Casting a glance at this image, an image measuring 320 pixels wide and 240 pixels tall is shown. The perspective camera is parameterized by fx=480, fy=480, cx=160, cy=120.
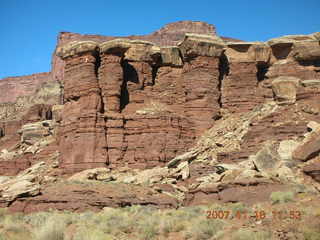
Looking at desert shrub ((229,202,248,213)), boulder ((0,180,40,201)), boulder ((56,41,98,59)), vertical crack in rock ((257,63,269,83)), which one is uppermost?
boulder ((56,41,98,59))

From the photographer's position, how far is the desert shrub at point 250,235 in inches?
475

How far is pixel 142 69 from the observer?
33.2 meters

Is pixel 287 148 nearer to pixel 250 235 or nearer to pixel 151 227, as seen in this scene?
pixel 151 227

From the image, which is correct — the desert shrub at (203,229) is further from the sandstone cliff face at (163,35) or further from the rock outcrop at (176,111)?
the sandstone cliff face at (163,35)

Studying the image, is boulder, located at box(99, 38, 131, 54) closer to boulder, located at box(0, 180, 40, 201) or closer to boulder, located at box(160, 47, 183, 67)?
boulder, located at box(160, 47, 183, 67)

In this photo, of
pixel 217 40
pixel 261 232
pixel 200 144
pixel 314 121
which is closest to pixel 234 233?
pixel 261 232

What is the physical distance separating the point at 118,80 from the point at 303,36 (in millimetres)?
13456

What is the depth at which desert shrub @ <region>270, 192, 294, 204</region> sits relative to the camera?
15.5 m

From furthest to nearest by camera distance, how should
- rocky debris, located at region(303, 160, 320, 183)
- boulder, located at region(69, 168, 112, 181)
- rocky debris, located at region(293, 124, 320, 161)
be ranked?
boulder, located at region(69, 168, 112, 181) → rocky debris, located at region(293, 124, 320, 161) → rocky debris, located at region(303, 160, 320, 183)

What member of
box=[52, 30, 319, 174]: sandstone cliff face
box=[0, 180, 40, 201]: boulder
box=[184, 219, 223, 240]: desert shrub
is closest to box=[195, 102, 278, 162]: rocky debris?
box=[52, 30, 319, 174]: sandstone cliff face

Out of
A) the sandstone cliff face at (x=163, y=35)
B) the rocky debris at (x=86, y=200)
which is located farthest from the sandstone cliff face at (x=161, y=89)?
the sandstone cliff face at (x=163, y=35)
